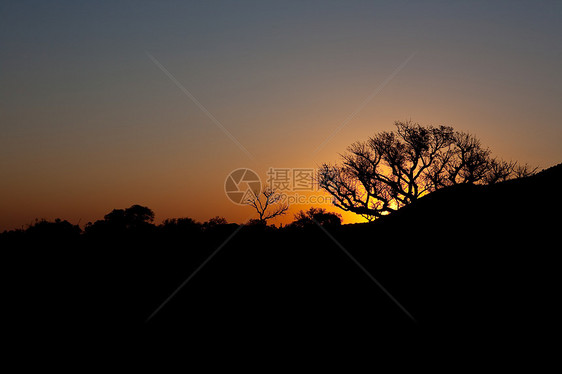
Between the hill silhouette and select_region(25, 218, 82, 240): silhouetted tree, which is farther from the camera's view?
select_region(25, 218, 82, 240): silhouetted tree

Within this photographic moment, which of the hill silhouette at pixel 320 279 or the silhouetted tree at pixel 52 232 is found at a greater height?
the silhouetted tree at pixel 52 232

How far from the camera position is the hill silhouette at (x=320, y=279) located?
7.52m

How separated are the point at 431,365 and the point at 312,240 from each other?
7.86m

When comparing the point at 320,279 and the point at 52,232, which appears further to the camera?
the point at 52,232

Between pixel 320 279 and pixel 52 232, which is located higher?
pixel 52 232

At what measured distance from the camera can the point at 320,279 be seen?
10.4m

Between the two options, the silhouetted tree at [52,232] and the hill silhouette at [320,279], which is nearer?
the hill silhouette at [320,279]

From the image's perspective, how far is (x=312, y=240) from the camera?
13797 mm

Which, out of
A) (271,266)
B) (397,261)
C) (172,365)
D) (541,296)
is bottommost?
(541,296)

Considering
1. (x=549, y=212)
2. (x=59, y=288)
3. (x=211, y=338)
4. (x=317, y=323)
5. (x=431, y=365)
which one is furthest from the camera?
(x=549, y=212)

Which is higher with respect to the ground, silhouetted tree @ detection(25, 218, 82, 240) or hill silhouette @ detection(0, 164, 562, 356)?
silhouetted tree @ detection(25, 218, 82, 240)

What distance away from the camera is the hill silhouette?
752 centimetres

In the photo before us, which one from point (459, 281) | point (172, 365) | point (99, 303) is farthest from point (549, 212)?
point (99, 303)

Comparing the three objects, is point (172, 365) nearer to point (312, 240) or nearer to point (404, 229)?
point (312, 240)
